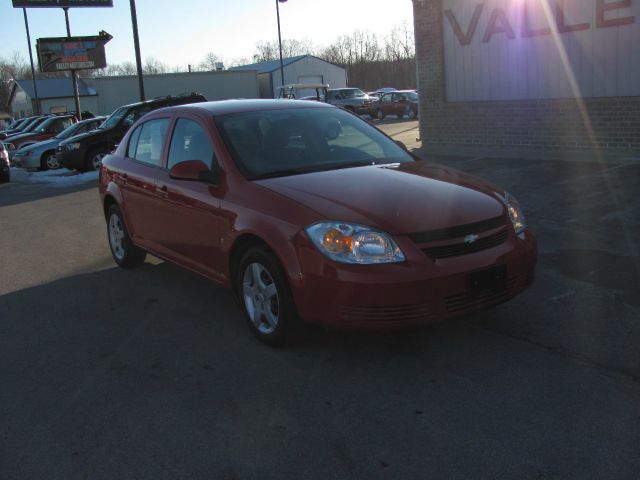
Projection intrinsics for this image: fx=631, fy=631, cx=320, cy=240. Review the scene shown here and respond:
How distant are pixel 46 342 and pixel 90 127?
53.0 ft

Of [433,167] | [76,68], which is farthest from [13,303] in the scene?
[76,68]

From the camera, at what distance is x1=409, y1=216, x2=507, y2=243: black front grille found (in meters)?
3.66

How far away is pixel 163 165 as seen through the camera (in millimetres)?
5410

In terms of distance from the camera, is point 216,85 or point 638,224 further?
point 216,85

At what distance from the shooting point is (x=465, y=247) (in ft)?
12.3

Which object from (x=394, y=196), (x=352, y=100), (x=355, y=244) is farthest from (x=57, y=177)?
(x=352, y=100)

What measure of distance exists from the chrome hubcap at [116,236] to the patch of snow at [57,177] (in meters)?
9.35

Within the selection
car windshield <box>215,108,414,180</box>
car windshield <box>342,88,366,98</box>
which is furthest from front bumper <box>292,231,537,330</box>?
car windshield <box>342,88,366,98</box>

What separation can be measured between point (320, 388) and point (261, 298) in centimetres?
85

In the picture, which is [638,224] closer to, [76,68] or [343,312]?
[343,312]

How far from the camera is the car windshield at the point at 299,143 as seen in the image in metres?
4.58

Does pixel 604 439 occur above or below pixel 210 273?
below

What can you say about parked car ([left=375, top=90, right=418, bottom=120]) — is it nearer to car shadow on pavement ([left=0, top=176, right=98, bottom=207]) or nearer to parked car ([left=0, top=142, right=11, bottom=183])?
parked car ([left=0, top=142, right=11, bottom=183])

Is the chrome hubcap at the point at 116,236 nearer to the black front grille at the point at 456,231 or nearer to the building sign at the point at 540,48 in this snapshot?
the black front grille at the point at 456,231
